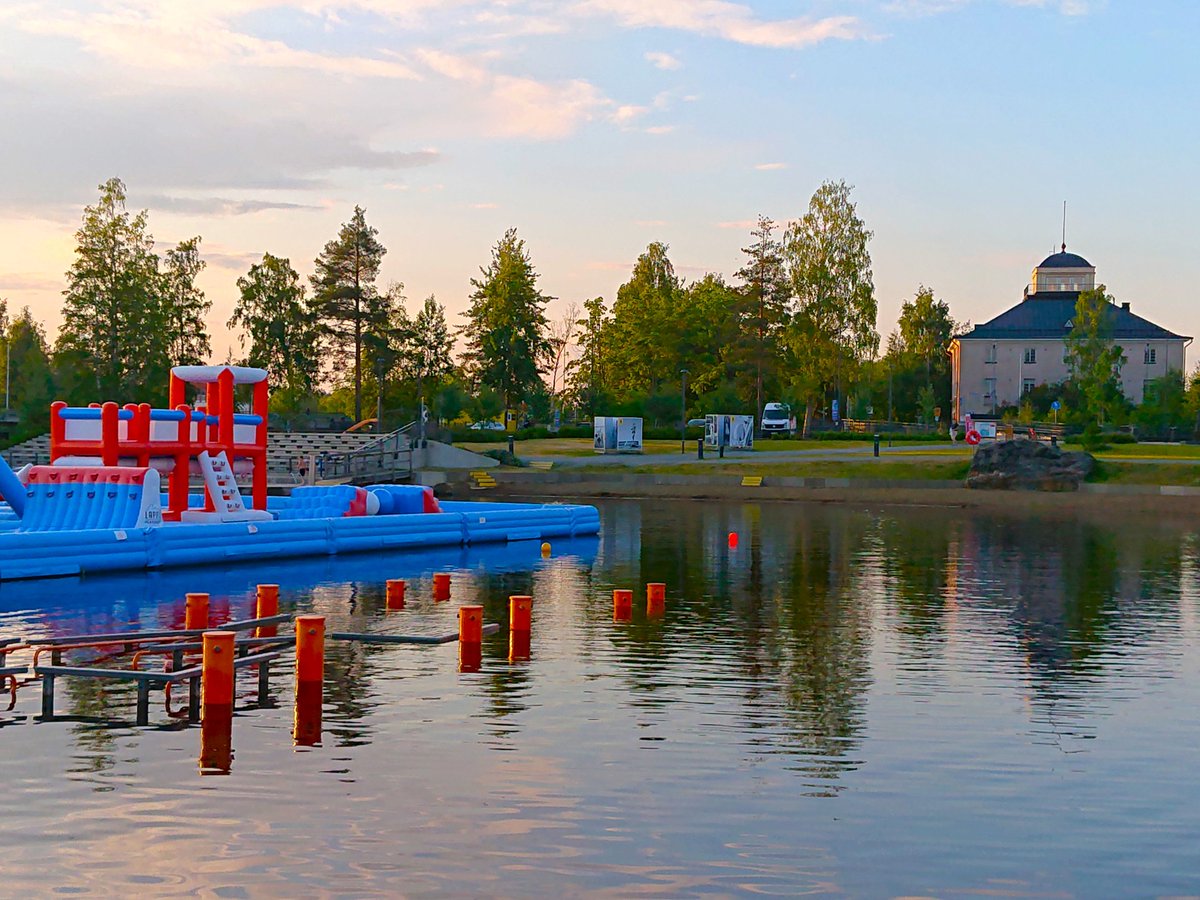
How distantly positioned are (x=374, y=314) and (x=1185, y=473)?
56146mm

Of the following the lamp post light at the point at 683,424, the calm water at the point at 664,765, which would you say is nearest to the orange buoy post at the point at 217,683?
the calm water at the point at 664,765

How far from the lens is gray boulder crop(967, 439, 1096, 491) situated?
6894 cm

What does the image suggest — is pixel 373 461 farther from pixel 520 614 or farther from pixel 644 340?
pixel 644 340

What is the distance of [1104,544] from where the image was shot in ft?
146

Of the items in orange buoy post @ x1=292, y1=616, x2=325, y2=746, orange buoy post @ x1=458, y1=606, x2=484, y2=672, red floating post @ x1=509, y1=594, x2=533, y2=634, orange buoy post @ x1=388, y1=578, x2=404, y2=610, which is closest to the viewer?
orange buoy post @ x1=292, y1=616, x2=325, y2=746

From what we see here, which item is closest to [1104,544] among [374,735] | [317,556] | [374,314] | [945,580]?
[945,580]

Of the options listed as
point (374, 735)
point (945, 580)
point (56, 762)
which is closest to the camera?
point (56, 762)

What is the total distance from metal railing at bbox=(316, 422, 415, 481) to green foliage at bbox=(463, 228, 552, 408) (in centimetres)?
4279

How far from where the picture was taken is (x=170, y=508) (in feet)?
127

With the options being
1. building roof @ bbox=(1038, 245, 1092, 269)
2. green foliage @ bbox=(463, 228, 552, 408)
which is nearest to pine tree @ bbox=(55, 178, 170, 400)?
green foliage @ bbox=(463, 228, 552, 408)

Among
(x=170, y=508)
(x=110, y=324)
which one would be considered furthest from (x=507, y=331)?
(x=170, y=508)

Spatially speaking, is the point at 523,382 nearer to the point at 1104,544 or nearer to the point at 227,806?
the point at 1104,544

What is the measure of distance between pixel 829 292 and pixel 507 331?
26895 mm

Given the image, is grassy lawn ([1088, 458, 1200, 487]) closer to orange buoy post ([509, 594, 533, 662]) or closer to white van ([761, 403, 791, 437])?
white van ([761, 403, 791, 437])
